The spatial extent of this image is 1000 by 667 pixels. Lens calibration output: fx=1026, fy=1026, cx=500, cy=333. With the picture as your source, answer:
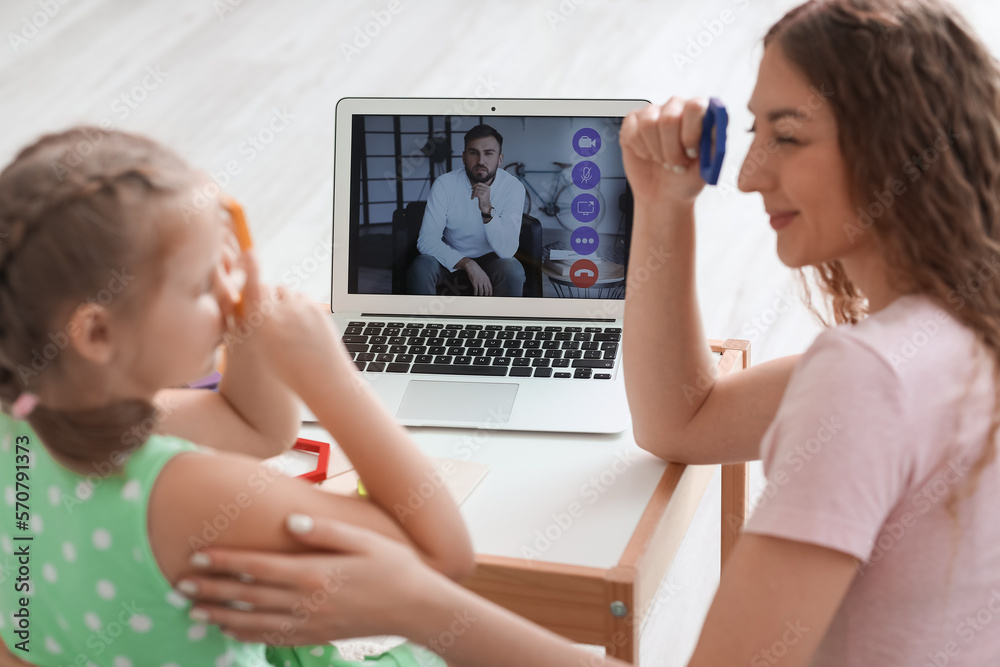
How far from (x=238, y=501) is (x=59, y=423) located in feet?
0.49

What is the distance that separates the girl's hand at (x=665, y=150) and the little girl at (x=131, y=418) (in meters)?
0.50

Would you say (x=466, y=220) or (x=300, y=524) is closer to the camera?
(x=300, y=524)

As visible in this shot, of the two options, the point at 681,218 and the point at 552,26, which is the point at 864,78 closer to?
the point at 681,218

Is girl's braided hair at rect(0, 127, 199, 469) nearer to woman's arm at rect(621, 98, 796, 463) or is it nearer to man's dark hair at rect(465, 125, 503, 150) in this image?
woman's arm at rect(621, 98, 796, 463)

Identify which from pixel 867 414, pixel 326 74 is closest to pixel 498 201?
pixel 867 414

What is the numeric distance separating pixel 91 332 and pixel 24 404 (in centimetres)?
8

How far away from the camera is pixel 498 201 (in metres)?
1.57

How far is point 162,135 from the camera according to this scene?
12.5 feet

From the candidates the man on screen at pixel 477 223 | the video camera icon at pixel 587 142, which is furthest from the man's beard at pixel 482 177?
the video camera icon at pixel 587 142

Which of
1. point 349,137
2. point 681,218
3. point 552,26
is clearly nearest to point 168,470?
point 681,218

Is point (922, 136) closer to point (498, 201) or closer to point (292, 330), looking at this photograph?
point (292, 330)

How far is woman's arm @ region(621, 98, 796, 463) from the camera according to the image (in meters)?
1.20

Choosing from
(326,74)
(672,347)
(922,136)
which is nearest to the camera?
(922,136)

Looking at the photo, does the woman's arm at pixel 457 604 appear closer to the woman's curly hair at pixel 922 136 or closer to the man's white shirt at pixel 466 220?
the woman's curly hair at pixel 922 136
